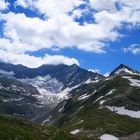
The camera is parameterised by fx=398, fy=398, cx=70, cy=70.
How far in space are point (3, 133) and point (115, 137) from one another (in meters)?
131

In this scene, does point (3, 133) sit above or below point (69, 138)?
below

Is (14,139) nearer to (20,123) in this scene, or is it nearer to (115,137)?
(20,123)

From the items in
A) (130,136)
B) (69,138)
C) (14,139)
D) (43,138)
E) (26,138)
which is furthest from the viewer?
(130,136)

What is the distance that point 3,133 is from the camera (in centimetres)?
6394

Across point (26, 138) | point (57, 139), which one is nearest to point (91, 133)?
point (57, 139)

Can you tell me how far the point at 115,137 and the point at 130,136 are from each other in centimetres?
716

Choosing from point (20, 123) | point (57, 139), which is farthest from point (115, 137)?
point (57, 139)

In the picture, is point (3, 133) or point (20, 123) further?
point (20, 123)

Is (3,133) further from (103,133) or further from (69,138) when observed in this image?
(103,133)

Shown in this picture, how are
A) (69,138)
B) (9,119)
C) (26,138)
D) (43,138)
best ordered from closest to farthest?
(26,138), (43,138), (69,138), (9,119)

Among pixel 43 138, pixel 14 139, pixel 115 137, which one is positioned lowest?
pixel 14 139

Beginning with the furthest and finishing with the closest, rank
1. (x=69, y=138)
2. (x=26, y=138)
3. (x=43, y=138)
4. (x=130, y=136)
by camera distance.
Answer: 1. (x=130, y=136)
2. (x=69, y=138)
3. (x=43, y=138)
4. (x=26, y=138)

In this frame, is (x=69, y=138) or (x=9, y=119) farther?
(x=9, y=119)

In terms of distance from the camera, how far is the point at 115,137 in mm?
189375
